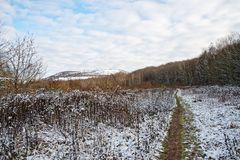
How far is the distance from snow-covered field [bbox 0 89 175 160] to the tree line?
31548 mm

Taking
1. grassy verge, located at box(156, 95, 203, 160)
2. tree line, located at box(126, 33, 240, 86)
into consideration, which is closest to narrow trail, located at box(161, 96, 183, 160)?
grassy verge, located at box(156, 95, 203, 160)

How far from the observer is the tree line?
47594 mm

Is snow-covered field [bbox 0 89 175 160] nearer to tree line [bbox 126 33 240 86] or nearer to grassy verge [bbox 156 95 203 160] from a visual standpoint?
grassy verge [bbox 156 95 203 160]

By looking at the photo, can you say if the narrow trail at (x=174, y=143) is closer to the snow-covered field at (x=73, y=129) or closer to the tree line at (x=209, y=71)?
the snow-covered field at (x=73, y=129)

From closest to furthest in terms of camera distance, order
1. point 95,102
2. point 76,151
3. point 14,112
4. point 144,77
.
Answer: point 76,151 < point 14,112 < point 95,102 < point 144,77

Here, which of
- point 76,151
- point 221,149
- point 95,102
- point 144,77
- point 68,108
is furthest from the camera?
point 144,77

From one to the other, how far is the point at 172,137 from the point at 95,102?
4.70m

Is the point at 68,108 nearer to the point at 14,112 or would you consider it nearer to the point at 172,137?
the point at 14,112

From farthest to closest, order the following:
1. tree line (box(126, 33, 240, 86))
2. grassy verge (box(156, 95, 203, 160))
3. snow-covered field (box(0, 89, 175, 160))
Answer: tree line (box(126, 33, 240, 86))
grassy verge (box(156, 95, 203, 160))
snow-covered field (box(0, 89, 175, 160))

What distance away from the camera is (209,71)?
6981cm

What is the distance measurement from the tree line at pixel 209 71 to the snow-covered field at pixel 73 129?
31.5 m

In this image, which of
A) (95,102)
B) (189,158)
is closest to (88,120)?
(95,102)

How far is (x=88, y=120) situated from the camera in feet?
44.5

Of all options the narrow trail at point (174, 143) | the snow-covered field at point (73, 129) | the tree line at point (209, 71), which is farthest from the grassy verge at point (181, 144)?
the tree line at point (209, 71)
